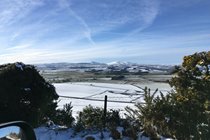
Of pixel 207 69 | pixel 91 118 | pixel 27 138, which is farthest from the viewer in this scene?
pixel 91 118

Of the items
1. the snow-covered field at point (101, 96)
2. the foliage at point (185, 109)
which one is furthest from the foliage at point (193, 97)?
the snow-covered field at point (101, 96)

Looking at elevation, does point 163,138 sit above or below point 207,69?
below

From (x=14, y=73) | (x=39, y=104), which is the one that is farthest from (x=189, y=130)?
(x=14, y=73)

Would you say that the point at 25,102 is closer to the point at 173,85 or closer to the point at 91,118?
the point at 91,118

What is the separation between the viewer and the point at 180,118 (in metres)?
9.59

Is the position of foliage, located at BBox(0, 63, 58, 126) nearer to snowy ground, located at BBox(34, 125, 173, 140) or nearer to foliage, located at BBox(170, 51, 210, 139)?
snowy ground, located at BBox(34, 125, 173, 140)

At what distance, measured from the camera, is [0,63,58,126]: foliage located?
13000mm

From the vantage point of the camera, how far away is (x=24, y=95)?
13367 mm

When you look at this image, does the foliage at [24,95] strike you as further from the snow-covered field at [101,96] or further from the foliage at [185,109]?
the snow-covered field at [101,96]

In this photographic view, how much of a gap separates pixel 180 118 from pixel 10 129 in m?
7.44

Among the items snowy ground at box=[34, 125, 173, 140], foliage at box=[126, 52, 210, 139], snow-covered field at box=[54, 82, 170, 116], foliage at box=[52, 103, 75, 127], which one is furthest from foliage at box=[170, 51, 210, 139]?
snow-covered field at box=[54, 82, 170, 116]

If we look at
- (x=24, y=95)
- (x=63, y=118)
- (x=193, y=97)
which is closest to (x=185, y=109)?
(x=193, y=97)

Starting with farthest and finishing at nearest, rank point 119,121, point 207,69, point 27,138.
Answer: point 119,121
point 207,69
point 27,138

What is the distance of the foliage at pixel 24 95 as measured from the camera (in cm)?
1300
